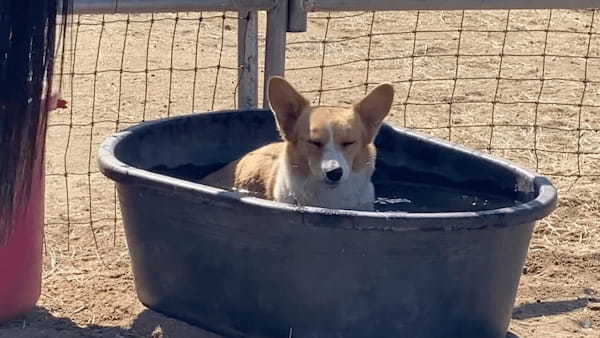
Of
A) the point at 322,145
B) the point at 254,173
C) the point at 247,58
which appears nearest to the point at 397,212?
the point at 322,145

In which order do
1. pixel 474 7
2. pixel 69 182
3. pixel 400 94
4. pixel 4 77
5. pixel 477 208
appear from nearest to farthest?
pixel 4 77 < pixel 477 208 < pixel 474 7 < pixel 69 182 < pixel 400 94

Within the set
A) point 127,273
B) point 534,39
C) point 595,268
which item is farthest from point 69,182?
point 534,39

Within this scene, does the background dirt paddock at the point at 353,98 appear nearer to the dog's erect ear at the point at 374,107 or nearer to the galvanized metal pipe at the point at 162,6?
the galvanized metal pipe at the point at 162,6

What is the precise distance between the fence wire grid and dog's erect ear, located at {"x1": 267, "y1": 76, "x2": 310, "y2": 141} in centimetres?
110

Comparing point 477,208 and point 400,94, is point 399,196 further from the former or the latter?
point 400,94

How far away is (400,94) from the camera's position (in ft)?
24.7

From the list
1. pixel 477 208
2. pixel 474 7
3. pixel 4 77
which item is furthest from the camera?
pixel 474 7

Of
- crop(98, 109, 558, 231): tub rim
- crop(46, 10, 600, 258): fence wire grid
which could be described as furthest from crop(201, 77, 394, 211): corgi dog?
crop(46, 10, 600, 258): fence wire grid

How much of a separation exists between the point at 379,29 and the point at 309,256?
5.93 m

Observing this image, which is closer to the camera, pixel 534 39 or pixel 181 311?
pixel 181 311

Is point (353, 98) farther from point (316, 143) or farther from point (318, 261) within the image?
point (318, 261)

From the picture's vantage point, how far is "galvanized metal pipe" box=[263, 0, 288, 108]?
493cm

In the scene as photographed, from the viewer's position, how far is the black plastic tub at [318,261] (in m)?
3.73

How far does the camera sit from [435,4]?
16.4ft
